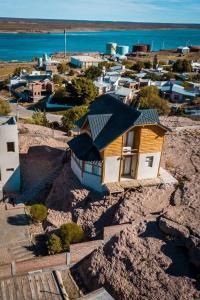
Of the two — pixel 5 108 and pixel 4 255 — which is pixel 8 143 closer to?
pixel 4 255

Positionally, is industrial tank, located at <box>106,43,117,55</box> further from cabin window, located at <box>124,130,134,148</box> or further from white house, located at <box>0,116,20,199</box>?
cabin window, located at <box>124,130,134,148</box>

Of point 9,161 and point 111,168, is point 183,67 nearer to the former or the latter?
point 111,168

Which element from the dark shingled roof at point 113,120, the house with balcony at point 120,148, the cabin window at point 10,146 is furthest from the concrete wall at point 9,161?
the dark shingled roof at point 113,120

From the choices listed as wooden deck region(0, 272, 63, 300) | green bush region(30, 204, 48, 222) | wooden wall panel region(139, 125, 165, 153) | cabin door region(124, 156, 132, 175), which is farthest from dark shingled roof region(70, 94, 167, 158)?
wooden deck region(0, 272, 63, 300)

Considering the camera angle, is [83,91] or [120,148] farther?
[83,91]

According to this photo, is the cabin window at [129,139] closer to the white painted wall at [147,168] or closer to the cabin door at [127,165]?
the cabin door at [127,165]

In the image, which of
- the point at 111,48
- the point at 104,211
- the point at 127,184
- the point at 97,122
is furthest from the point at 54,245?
the point at 111,48
